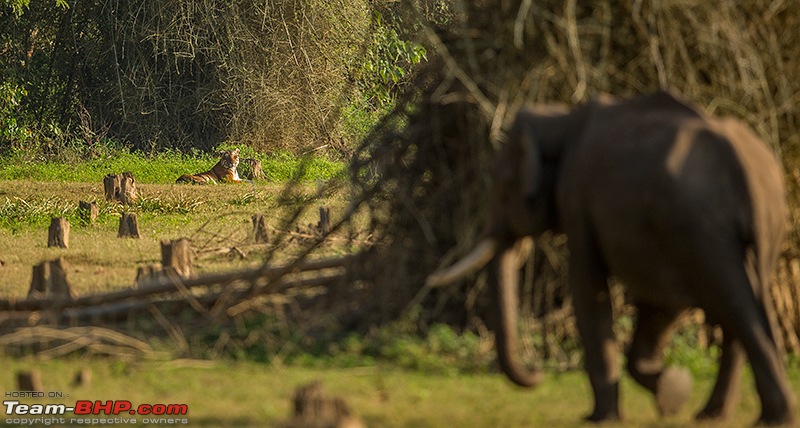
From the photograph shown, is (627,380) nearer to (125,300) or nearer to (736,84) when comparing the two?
(736,84)

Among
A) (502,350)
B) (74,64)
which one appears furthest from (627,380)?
(74,64)

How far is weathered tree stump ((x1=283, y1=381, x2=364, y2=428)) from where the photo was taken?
16.9 feet

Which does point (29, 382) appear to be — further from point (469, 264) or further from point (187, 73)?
point (187, 73)

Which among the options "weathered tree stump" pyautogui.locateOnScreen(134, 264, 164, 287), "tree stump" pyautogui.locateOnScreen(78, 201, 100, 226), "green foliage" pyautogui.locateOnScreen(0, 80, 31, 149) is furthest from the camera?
"green foliage" pyautogui.locateOnScreen(0, 80, 31, 149)

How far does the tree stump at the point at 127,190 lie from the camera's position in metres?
19.2

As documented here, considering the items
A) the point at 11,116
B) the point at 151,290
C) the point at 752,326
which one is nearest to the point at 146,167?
the point at 11,116

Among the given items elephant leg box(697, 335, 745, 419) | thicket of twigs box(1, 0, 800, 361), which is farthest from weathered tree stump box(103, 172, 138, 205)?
elephant leg box(697, 335, 745, 419)

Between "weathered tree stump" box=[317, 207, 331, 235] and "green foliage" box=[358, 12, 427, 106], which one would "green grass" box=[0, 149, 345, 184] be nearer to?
"green foliage" box=[358, 12, 427, 106]

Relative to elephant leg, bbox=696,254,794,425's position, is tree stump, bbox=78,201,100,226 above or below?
above

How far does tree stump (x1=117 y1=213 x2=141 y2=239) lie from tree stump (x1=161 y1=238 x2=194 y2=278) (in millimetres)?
3605

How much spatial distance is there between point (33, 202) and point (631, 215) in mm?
14377

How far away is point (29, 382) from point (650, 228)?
3.58 meters

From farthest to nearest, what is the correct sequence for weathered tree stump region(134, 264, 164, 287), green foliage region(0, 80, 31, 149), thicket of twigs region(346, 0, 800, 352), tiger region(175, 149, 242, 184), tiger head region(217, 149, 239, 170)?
green foliage region(0, 80, 31, 149) < tiger head region(217, 149, 239, 170) < tiger region(175, 149, 242, 184) < weathered tree stump region(134, 264, 164, 287) < thicket of twigs region(346, 0, 800, 352)

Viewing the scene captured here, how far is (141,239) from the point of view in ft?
52.3
